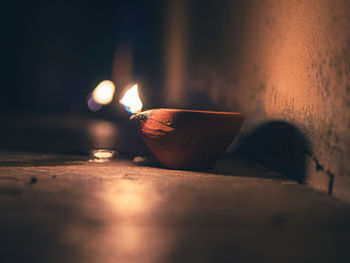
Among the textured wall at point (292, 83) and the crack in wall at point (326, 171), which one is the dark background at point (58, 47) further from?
the crack in wall at point (326, 171)

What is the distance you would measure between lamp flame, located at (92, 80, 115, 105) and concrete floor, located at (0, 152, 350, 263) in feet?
27.4

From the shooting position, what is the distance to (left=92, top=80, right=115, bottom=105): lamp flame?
415 inches

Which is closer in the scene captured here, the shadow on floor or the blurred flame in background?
the shadow on floor

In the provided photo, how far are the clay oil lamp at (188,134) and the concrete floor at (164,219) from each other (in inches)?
7.6

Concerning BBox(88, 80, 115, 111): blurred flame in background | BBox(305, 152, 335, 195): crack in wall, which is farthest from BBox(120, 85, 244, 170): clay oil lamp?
BBox(88, 80, 115, 111): blurred flame in background

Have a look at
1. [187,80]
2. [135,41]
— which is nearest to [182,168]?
[187,80]

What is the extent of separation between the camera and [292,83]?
101 inches

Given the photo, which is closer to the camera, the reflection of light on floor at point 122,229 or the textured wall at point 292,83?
the reflection of light on floor at point 122,229

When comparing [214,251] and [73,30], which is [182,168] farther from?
[73,30]

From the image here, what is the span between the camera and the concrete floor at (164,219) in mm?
1105

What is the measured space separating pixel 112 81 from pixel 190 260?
9.88 m

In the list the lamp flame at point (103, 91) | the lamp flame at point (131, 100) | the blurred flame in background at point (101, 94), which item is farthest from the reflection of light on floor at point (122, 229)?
the lamp flame at point (103, 91)

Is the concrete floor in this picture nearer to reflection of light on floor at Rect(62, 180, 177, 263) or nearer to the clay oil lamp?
reflection of light on floor at Rect(62, 180, 177, 263)

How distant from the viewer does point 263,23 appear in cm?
321
